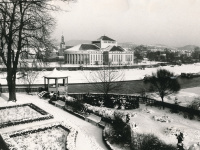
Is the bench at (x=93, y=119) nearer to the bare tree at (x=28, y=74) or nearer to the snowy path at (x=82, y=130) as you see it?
the snowy path at (x=82, y=130)

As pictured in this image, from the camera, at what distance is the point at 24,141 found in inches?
459

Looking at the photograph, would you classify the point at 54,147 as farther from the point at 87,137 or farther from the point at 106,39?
the point at 106,39

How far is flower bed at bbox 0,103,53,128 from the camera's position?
14.5m

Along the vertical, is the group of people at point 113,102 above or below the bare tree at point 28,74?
below

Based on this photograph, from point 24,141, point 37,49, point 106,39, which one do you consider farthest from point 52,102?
point 106,39

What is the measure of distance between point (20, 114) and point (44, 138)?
5.46m

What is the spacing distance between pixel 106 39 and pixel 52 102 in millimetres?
109841

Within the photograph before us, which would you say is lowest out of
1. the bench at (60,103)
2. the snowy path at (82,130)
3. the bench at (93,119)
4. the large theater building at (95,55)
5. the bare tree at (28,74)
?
the snowy path at (82,130)

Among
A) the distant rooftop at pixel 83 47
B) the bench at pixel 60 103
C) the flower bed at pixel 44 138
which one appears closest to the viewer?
the flower bed at pixel 44 138

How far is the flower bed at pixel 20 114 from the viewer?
14520 mm

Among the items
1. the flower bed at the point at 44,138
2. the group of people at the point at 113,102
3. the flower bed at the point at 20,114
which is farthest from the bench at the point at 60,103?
the flower bed at the point at 44,138

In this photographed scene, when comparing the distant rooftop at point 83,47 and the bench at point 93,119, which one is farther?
the distant rooftop at point 83,47

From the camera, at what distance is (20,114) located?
16.7 m

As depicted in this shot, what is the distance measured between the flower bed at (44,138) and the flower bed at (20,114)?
71.0 inches
